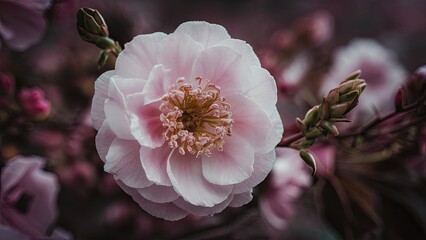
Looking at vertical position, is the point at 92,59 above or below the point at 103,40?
below

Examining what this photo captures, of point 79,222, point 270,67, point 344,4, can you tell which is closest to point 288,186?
point 270,67

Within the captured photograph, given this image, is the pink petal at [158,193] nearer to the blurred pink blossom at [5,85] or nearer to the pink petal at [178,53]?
the pink petal at [178,53]

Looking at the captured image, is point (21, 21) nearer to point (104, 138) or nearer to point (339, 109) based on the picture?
point (104, 138)

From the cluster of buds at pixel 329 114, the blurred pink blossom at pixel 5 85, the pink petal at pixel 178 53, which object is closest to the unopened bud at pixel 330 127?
the cluster of buds at pixel 329 114

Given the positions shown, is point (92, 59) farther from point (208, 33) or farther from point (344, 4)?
point (344, 4)

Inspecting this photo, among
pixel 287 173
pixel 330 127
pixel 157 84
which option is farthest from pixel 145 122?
pixel 287 173

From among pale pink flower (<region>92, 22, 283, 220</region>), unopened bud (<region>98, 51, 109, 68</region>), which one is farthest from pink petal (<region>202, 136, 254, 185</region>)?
unopened bud (<region>98, 51, 109, 68</region>)
